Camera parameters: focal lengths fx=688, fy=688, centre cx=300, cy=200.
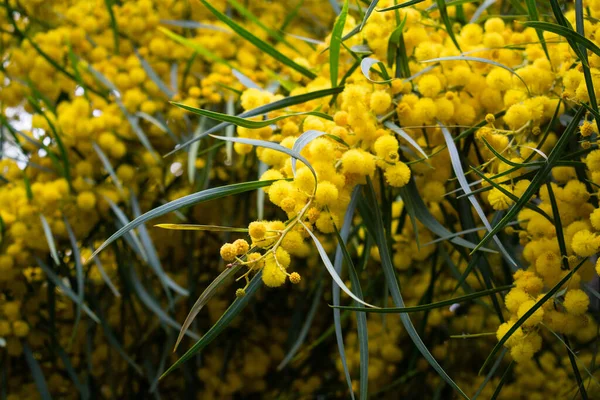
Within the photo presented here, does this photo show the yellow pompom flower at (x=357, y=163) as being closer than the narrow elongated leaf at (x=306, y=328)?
Yes

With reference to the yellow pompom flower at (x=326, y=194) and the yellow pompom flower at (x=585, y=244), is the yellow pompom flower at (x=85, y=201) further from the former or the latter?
the yellow pompom flower at (x=585, y=244)

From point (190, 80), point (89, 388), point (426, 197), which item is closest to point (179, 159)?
point (190, 80)

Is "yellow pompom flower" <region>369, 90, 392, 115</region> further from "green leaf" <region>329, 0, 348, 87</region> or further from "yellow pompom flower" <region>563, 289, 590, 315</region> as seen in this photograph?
"yellow pompom flower" <region>563, 289, 590, 315</region>

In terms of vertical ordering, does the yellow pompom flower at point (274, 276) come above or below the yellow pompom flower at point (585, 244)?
above

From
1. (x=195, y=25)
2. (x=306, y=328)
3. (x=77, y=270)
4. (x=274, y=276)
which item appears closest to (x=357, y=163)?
(x=274, y=276)

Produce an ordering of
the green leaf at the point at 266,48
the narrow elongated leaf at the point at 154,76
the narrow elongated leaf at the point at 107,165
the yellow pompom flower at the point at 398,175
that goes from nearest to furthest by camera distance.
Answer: the yellow pompom flower at the point at 398,175 < the green leaf at the point at 266,48 < the narrow elongated leaf at the point at 107,165 < the narrow elongated leaf at the point at 154,76

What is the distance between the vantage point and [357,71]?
789mm

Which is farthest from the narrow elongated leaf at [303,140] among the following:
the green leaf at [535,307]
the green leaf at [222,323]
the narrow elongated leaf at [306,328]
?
the narrow elongated leaf at [306,328]

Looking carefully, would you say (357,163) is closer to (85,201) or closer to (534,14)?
(534,14)

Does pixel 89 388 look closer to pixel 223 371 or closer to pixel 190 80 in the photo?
pixel 223 371

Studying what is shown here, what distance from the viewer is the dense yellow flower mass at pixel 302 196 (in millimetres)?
590

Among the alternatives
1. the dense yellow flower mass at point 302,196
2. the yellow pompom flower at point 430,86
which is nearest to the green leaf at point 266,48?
the dense yellow flower mass at point 302,196

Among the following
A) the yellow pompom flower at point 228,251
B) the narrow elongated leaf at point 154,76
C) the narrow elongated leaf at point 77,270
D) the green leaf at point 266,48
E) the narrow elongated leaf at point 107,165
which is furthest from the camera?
the narrow elongated leaf at point 154,76

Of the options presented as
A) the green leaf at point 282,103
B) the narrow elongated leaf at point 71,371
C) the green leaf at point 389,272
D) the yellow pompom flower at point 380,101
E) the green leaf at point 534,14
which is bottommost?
the narrow elongated leaf at point 71,371
